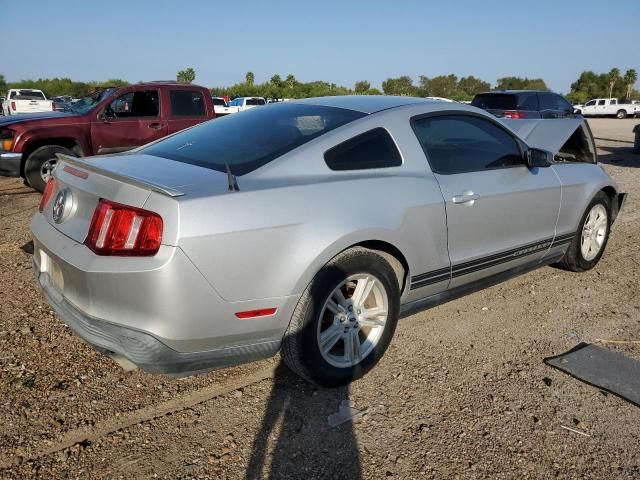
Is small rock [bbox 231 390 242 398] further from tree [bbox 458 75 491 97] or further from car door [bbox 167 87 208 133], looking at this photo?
tree [bbox 458 75 491 97]

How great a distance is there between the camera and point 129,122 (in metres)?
8.57

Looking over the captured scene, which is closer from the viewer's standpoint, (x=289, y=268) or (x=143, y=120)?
(x=289, y=268)

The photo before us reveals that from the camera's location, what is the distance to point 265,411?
8.93 feet

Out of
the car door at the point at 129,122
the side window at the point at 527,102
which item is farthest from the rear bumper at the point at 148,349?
the side window at the point at 527,102

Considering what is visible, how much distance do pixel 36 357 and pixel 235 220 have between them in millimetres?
1694

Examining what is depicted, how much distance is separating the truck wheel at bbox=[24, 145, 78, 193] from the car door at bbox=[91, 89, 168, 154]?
2.00 ft

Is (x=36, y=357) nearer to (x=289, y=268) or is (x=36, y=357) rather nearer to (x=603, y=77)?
(x=289, y=268)

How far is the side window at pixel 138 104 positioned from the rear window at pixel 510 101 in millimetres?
8548

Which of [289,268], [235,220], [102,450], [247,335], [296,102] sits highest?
[296,102]

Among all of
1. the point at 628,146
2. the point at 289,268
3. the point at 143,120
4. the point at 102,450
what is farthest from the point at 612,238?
the point at 628,146

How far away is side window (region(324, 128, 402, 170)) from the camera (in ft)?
9.52

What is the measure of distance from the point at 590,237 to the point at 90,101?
7770mm

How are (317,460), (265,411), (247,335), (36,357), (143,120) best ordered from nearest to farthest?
(317,460) < (247,335) < (265,411) < (36,357) < (143,120)

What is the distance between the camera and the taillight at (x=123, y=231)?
7.45 feet
